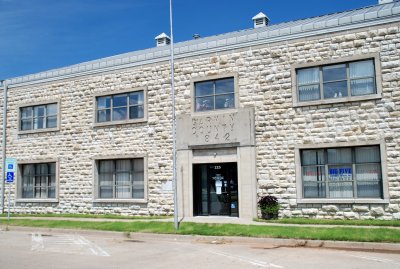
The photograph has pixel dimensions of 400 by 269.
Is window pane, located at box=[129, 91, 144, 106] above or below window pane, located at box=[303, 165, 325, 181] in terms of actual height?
above

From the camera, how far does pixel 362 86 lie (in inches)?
670

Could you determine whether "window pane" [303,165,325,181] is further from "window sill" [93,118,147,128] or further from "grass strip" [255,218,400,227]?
"window sill" [93,118,147,128]

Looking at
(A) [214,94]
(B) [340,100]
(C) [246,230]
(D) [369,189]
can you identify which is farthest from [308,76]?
(C) [246,230]

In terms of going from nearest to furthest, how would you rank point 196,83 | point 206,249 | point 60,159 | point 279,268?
point 279,268
point 206,249
point 196,83
point 60,159

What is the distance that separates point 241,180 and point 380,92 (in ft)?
20.4

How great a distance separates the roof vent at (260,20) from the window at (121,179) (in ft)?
36.9

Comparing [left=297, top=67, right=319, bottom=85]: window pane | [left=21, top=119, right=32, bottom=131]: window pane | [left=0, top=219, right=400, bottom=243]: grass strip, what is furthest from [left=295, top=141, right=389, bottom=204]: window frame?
[left=21, top=119, right=32, bottom=131]: window pane

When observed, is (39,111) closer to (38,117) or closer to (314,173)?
(38,117)

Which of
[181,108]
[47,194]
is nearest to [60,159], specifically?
[47,194]

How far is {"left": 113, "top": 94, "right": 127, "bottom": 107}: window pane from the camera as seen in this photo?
21919mm

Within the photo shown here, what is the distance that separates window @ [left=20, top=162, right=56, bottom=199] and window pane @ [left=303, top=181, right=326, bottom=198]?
13.0 metres

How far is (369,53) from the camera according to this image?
16.8 meters

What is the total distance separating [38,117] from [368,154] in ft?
55.1

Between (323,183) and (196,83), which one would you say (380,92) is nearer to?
(323,183)
